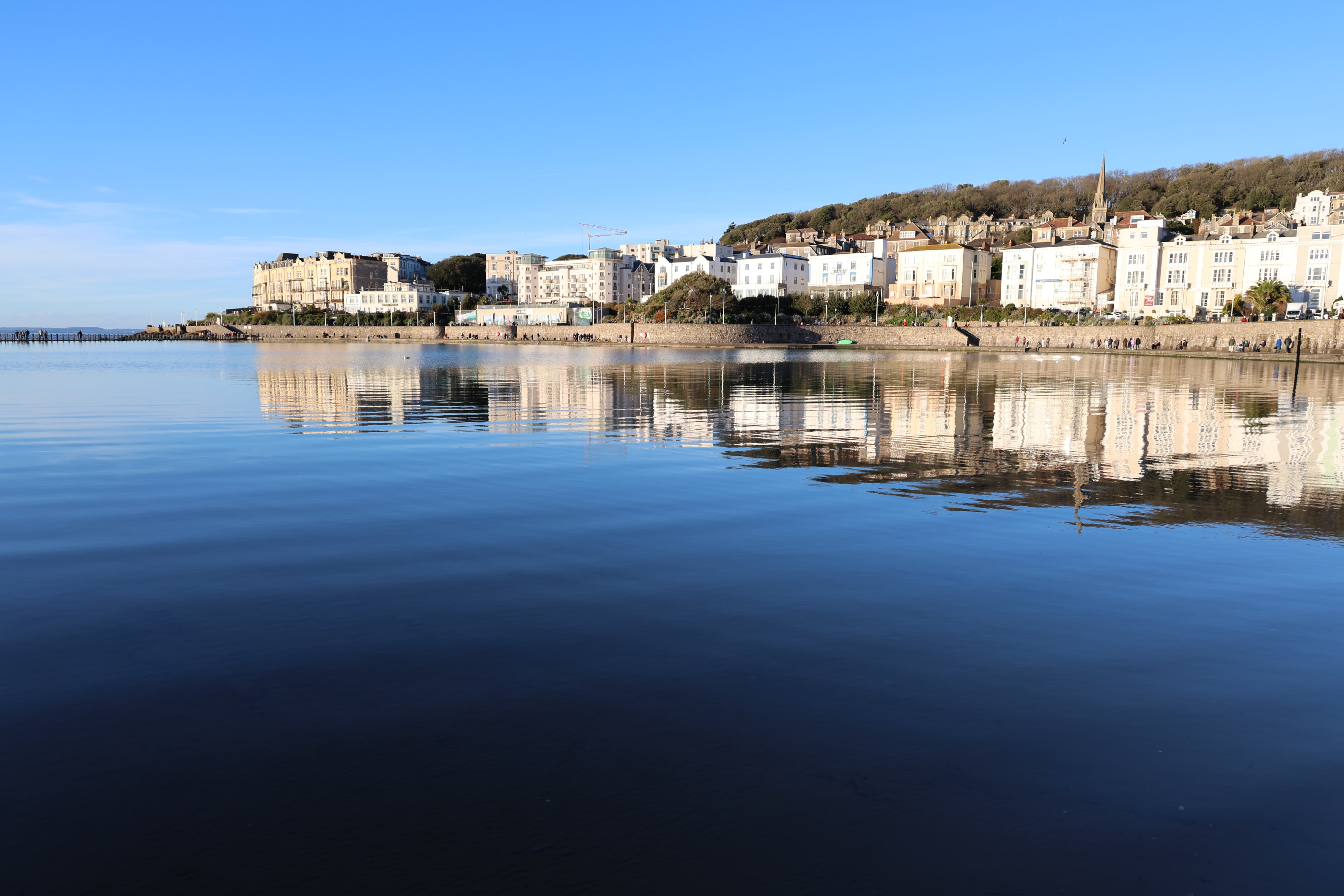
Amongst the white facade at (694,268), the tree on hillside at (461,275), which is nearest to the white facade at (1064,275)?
the white facade at (694,268)

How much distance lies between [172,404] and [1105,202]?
5259 inches

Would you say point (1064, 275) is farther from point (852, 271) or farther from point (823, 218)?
point (823, 218)

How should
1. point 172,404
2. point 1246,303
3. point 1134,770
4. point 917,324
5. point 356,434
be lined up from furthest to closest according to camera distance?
point 917,324 → point 1246,303 → point 172,404 → point 356,434 → point 1134,770

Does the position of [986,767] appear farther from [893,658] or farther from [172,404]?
[172,404]

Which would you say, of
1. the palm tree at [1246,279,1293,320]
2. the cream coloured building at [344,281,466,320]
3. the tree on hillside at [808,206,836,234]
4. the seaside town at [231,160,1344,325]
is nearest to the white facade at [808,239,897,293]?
the seaside town at [231,160,1344,325]

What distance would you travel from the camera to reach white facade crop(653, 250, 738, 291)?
416 feet

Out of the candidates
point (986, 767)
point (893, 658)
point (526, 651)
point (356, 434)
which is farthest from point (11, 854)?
point (356, 434)

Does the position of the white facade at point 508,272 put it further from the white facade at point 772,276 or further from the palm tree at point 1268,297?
the palm tree at point 1268,297

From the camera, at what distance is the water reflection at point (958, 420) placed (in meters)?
12.1

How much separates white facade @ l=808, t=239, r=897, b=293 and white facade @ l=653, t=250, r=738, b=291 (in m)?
11.5

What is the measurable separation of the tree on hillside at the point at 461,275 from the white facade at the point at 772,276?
80.5 meters

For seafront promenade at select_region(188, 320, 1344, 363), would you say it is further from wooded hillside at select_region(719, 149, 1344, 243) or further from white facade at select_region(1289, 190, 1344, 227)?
wooded hillside at select_region(719, 149, 1344, 243)

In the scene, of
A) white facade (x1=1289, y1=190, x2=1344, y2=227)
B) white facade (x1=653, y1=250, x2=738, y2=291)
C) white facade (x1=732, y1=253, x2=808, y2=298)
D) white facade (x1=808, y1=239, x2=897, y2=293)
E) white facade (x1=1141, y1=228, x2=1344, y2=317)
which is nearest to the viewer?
white facade (x1=1141, y1=228, x2=1344, y2=317)

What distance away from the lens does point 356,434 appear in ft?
57.7
